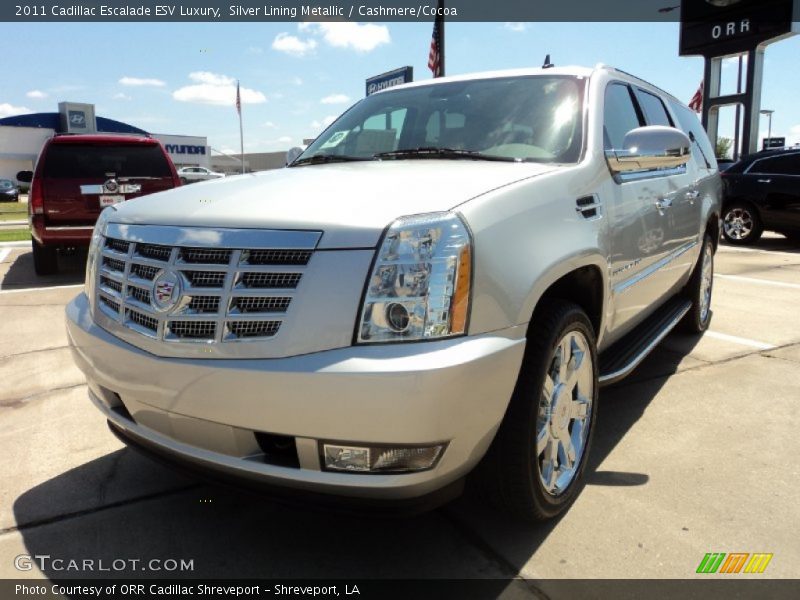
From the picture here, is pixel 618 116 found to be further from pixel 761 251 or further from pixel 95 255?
pixel 761 251

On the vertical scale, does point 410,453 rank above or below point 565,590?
above

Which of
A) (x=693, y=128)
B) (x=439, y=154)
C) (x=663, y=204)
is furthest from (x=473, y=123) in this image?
(x=693, y=128)

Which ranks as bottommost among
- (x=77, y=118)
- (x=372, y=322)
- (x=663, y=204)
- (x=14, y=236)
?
(x=14, y=236)

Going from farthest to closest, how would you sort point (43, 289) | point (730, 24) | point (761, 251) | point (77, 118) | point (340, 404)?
point (77, 118) < point (730, 24) < point (761, 251) < point (43, 289) < point (340, 404)

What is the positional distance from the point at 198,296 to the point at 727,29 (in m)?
21.5

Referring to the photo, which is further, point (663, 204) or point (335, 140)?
point (335, 140)

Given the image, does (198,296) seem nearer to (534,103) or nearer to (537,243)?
(537,243)

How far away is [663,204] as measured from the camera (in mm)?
3604

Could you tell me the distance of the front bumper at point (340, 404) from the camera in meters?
1.77

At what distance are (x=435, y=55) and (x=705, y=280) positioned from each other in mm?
10499

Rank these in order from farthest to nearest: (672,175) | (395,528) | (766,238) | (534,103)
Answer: (766,238)
(672,175)
(534,103)
(395,528)

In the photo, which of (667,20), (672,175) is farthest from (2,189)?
(672,175)

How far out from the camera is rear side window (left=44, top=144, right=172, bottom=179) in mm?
7605

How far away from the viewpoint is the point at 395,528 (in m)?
2.46
